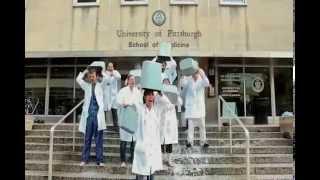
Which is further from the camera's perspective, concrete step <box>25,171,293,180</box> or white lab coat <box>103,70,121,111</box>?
white lab coat <box>103,70,121,111</box>

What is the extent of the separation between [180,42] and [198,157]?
81 centimetres

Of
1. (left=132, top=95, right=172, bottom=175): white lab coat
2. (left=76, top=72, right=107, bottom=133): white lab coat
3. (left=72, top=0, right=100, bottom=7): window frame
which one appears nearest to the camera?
(left=132, top=95, right=172, bottom=175): white lab coat

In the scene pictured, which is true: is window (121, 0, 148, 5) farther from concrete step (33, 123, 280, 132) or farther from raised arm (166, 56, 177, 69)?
concrete step (33, 123, 280, 132)

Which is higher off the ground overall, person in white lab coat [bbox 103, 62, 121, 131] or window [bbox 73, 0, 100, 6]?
window [bbox 73, 0, 100, 6]

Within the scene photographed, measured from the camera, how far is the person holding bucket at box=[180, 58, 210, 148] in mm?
4035

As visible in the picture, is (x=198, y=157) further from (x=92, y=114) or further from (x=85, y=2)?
(x=85, y=2)

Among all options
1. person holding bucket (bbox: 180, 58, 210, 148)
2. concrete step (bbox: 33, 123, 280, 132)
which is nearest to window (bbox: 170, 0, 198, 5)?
person holding bucket (bbox: 180, 58, 210, 148)

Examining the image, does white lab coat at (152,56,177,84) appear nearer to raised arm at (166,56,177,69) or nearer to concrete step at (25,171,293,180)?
raised arm at (166,56,177,69)

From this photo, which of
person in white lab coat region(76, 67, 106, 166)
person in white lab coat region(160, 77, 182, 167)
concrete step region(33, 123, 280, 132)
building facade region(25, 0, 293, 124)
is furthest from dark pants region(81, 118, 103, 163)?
person in white lab coat region(160, 77, 182, 167)

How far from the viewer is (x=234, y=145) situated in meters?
4.12

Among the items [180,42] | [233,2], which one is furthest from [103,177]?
[233,2]

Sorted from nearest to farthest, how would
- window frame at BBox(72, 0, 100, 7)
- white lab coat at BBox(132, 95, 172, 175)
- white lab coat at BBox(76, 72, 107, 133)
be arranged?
1. white lab coat at BBox(132, 95, 172, 175)
2. window frame at BBox(72, 0, 100, 7)
3. white lab coat at BBox(76, 72, 107, 133)

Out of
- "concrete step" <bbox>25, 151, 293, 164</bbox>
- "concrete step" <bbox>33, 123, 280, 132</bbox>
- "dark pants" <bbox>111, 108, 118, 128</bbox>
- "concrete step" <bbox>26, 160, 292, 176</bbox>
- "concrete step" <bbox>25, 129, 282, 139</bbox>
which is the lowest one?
"concrete step" <bbox>26, 160, 292, 176</bbox>

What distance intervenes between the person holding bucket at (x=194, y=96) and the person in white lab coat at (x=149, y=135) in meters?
0.17
